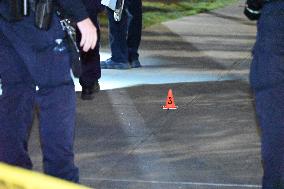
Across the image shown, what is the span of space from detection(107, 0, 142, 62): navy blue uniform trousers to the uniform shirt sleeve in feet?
17.5

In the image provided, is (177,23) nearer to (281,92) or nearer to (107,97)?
(107,97)

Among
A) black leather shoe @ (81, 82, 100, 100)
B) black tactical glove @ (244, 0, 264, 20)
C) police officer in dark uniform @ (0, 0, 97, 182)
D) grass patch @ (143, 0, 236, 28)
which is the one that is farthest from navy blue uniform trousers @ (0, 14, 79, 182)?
grass patch @ (143, 0, 236, 28)

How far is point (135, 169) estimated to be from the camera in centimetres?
657

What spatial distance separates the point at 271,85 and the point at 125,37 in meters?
5.51

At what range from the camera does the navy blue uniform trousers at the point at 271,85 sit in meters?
5.26

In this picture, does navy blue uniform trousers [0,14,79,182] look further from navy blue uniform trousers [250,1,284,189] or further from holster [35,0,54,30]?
navy blue uniform trousers [250,1,284,189]

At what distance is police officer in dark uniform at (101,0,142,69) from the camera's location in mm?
10680

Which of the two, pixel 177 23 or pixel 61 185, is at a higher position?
pixel 61 185

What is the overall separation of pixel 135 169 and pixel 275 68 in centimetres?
164

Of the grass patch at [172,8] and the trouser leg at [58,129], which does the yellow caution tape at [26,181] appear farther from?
the grass patch at [172,8]

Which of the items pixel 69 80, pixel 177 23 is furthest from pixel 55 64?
pixel 177 23

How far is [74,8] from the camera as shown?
521 centimetres

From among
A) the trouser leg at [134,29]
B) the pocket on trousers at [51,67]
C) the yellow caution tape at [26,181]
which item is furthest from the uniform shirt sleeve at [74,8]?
the trouser leg at [134,29]

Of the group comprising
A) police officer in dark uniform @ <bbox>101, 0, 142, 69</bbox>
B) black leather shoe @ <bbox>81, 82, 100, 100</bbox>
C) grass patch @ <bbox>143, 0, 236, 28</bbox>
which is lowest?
grass patch @ <bbox>143, 0, 236, 28</bbox>
